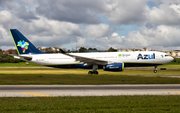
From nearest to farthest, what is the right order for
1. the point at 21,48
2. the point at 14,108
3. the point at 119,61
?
the point at 14,108
the point at 119,61
the point at 21,48

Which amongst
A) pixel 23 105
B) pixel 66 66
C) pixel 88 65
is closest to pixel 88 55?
pixel 88 65

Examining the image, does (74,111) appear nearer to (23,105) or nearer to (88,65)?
(23,105)

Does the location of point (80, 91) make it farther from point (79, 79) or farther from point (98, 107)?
point (79, 79)

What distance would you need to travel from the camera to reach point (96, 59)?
3972 centimetres

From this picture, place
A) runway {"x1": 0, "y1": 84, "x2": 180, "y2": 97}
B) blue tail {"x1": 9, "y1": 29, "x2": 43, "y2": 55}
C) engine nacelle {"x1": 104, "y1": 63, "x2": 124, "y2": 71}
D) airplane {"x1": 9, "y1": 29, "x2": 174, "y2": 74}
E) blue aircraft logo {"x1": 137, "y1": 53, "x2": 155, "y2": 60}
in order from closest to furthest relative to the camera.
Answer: runway {"x1": 0, "y1": 84, "x2": 180, "y2": 97} → engine nacelle {"x1": 104, "y1": 63, "x2": 124, "y2": 71} → airplane {"x1": 9, "y1": 29, "x2": 174, "y2": 74} → blue aircraft logo {"x1": 137, "y1": 53, "x2": 155, "y2": 60} → blue tail {"x1": 9, "y1": 29, "x2": 43, "y2": 55}

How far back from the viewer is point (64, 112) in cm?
1059

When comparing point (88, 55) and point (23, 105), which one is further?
point (88, 55)

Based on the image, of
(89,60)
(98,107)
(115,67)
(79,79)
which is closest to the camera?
(98,107)

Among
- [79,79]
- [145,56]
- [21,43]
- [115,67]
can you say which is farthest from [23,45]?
[145,56]

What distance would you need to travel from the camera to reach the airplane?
39.6 meters

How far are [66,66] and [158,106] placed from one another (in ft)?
102

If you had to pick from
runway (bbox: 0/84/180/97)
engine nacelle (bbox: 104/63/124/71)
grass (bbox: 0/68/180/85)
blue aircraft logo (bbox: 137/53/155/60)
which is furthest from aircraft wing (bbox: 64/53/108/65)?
runway (bbox: 0/84/180/97)

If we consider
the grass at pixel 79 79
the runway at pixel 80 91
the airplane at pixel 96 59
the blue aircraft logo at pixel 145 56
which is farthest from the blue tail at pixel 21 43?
the runway at pixel 80 91

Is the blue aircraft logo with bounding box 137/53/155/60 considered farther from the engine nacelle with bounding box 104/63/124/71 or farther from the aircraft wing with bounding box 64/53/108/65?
the aircraft wing with bounding box 64/53/108/65
